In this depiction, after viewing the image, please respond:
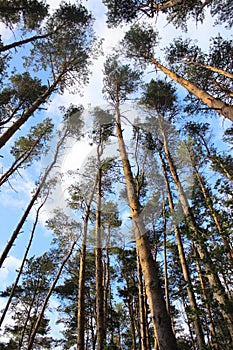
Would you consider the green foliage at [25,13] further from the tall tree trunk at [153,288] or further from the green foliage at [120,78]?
the tall tree trunk at [153,288]

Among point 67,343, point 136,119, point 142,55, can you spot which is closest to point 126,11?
point 142,55

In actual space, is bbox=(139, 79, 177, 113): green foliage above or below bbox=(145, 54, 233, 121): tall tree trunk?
above

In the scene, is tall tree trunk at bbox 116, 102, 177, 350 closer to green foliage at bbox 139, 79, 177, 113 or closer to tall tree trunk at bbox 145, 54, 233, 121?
tall tree trunk at bbox 145, 54, 233, 121

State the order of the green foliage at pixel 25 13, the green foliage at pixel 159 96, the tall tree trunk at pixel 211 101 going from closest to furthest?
the tall tree trunk at pixel 211 101, the green foliage at pixel 25 13, the green foliage at pixel 159 96

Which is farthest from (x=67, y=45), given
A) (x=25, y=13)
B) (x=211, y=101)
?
(x=211, y=101)

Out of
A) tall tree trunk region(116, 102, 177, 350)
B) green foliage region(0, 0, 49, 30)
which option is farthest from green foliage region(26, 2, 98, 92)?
tall tree trunk region(116, 102, 177, 350)

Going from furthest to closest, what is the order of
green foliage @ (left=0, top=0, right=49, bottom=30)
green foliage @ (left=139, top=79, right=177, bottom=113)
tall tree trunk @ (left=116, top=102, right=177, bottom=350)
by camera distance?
1. green foliage @ (left=139, top=79, right=177, bottom=113)
2. green foliage @ (left=0, top=0, right=49, bottom=30)
3. tall tree trunk @ (left=116, top=102, right=177, bottom=350)

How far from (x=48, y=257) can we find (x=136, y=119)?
37.4 feet

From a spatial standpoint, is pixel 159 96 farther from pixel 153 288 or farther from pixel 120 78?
pixel 153 288

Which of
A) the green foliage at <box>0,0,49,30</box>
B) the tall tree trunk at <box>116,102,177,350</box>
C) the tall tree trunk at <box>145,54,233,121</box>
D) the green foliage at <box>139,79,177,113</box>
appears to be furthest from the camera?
the green foliage at <box>139,79,177,113</box>

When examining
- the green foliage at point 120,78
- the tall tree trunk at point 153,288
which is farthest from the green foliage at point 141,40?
the tall tree trunk at point 153,288

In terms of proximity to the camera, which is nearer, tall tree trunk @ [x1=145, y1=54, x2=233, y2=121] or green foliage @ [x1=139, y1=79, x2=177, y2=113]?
tall tree trunk @ [x1=145, y1=54, x2=233, y2=121]

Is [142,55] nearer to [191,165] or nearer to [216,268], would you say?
[191,165]

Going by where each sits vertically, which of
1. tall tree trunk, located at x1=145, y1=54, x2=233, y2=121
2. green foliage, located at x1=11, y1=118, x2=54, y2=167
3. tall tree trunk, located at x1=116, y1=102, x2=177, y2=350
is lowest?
tall tree trunk, located at x1=116, y1=102, x2=177, y2=350
